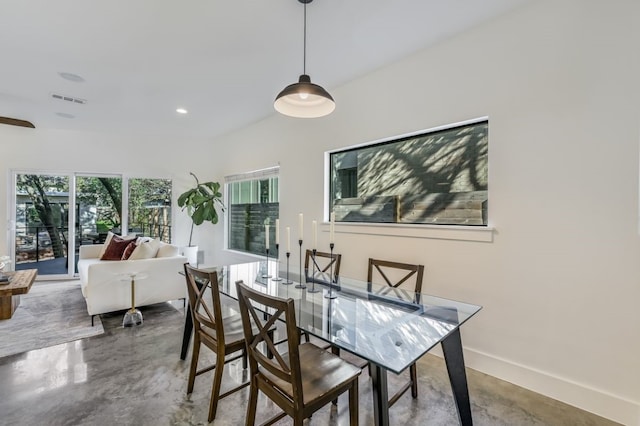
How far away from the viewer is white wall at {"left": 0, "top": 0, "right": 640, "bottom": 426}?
1867 millimetres

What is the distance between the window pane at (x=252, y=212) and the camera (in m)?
4.89

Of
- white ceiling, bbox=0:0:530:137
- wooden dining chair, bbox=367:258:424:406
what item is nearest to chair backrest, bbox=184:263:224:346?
wooden dining chair, bbox=367:258:424:406

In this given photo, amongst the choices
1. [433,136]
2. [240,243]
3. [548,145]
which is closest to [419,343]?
[548,145]

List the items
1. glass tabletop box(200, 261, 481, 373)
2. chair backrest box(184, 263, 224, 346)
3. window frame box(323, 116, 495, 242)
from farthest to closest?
window frame box(323, 116, 495, 242)
chair backrest box(184, 263, 224, 346)
glass tabletop box(200, 261, 481, 373)

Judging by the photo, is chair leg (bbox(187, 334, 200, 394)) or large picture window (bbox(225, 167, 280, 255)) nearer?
chair leg (bbox(187, 334, 200, 394))

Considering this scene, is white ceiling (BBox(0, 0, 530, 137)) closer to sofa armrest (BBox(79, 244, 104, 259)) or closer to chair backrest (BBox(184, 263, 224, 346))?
chair backrest (BBox(184, 263, 224, 346))

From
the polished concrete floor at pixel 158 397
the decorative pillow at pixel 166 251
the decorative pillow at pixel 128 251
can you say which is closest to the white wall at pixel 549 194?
the polished concrete floor at pixel 158 397

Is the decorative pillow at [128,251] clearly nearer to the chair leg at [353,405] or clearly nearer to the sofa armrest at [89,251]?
the sofa armrest at [89,251]

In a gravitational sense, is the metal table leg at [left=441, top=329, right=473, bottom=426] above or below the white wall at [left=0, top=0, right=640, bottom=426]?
below

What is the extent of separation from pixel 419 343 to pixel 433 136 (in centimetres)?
203

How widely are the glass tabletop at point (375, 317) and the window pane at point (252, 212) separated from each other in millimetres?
2359

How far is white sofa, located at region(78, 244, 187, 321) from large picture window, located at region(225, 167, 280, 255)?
1.51 meters

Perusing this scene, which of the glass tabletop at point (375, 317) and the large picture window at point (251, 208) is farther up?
the large picture window at point (251, 208)

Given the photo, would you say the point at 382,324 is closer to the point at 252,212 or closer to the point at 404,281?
the point at 404,281
